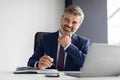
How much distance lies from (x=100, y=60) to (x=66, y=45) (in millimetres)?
702

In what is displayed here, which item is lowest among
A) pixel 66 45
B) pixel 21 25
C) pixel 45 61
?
pixel 45 61

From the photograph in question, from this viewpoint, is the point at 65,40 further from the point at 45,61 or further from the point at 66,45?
the point at 45,61

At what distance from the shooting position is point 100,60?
54.0 inches

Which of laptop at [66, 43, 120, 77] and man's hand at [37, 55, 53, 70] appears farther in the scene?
man's hand at [37, 55, 53, 70]

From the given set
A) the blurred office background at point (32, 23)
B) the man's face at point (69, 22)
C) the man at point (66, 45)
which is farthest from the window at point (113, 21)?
the man's face at point (69, 22)

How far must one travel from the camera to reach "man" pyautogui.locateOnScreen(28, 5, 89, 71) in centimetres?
208

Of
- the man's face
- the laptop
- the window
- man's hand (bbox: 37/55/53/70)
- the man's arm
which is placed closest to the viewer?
the laptop

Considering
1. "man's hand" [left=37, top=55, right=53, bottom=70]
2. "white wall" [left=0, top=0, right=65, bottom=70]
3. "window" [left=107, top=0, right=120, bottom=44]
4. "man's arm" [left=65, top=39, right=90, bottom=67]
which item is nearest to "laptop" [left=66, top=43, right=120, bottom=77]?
"man's hand" [left=37, top=55, right=53, bottom=70]

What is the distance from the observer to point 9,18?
3.70 metres

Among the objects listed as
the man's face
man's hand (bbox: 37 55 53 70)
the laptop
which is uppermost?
the man's face

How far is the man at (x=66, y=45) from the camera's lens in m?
2.08

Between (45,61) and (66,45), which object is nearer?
(45,61)

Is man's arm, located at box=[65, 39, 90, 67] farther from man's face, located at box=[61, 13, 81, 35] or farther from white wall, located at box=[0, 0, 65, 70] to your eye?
white wall, located at box=[0, 0, 65, 70]

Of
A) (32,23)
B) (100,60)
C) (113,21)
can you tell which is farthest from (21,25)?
(100,60)
